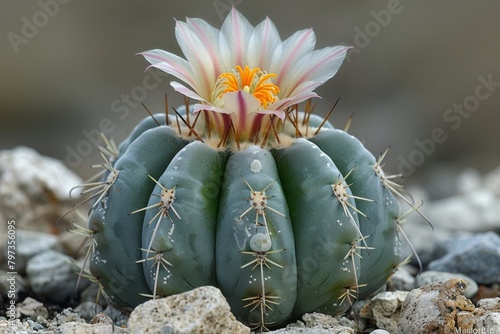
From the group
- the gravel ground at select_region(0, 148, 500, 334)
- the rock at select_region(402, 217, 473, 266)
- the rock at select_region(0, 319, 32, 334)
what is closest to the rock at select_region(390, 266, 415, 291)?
the gravel ground at select_region(0, 148, 500, 334)

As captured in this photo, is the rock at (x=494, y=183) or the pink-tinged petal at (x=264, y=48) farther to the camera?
the rock at (x=494, y=183)

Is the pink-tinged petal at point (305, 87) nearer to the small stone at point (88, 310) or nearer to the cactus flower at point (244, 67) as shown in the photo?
the cactus flower at point (244, 67)

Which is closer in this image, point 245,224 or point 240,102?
point 245,224

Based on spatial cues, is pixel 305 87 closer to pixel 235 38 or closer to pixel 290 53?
pixel 290 53

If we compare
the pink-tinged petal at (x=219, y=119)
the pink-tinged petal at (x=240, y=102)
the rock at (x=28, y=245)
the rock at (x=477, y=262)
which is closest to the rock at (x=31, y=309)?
the rock at (x=28, y=245)

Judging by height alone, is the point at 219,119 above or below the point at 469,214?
above

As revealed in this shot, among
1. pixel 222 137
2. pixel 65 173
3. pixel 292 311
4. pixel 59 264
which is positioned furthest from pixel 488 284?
pixel 65 173

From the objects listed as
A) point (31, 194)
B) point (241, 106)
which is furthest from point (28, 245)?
point (241, 106)
